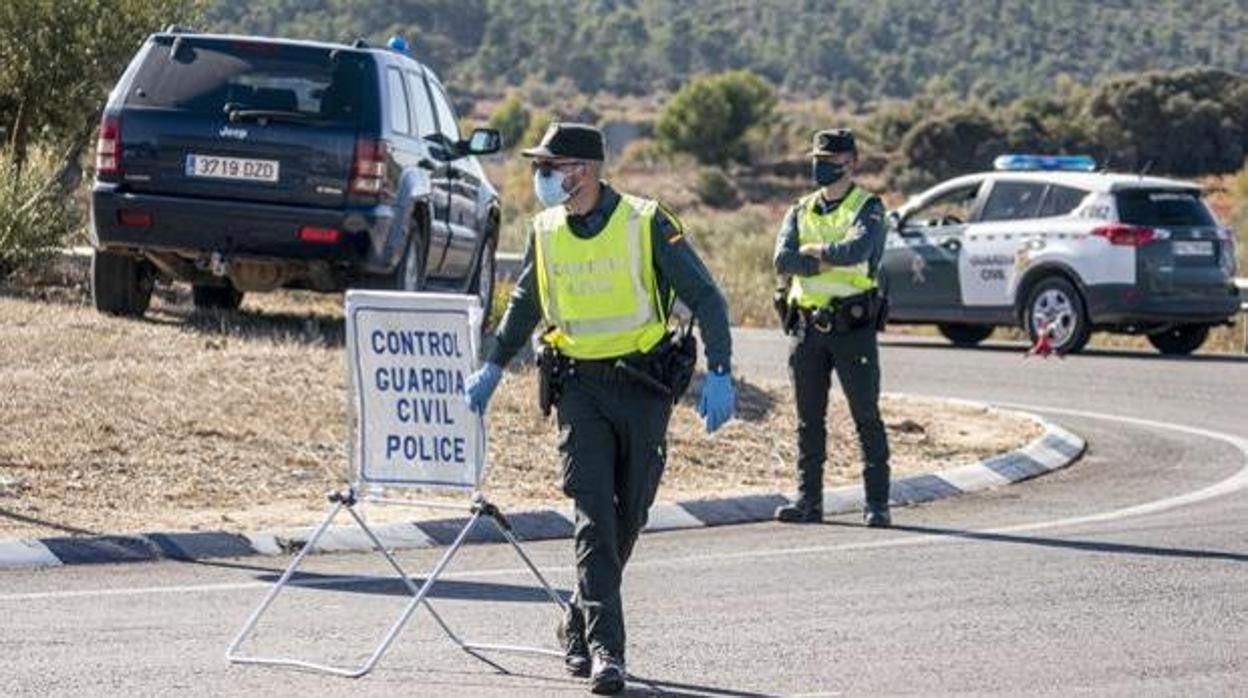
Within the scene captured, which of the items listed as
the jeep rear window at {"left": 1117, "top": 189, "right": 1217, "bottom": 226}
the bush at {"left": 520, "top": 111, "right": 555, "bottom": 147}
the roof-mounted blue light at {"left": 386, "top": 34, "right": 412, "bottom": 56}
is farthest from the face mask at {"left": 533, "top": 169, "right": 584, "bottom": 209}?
the bush at {"left": 520, "top": 111, "right": 555, "bottom": 147}

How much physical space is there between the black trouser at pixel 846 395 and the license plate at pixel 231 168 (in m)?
4.65

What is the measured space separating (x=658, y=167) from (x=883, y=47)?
33009mm

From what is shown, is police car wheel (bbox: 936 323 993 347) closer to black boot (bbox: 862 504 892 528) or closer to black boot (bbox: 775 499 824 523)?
black boot (bbox: 775 499 824 523)

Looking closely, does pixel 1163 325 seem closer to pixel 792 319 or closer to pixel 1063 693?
pixel 792 319

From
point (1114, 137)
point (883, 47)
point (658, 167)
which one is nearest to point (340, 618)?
point (1114, 137)

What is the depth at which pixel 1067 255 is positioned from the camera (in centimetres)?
2464

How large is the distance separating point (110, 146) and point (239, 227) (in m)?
0.95

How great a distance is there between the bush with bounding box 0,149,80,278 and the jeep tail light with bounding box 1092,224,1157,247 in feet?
29.7

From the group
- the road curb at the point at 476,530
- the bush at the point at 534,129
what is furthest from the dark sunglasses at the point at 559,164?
the bush at the point at 534,129

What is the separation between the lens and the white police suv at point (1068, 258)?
24.4 meters

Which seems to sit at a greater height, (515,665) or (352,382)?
(352,382)

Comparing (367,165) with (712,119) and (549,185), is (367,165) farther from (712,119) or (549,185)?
(712,119)

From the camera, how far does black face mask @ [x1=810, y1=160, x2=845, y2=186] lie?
43.7 feet

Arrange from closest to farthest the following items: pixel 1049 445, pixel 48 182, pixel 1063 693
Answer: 1. pixel 1063 693
2. pixel 1049 445
3. pixel 48 182
